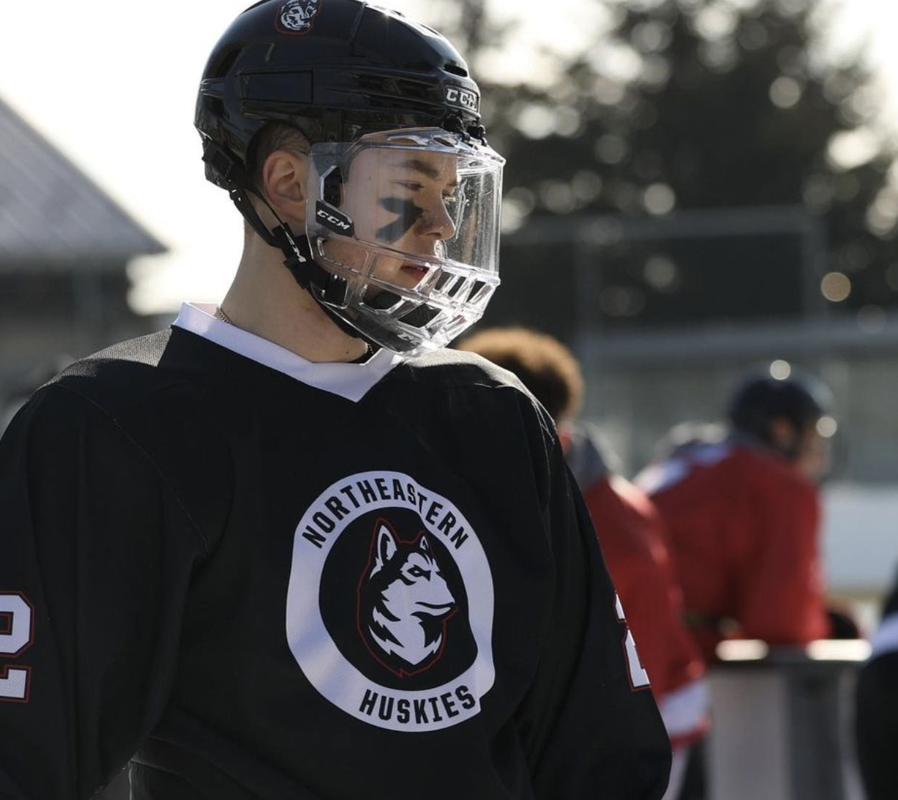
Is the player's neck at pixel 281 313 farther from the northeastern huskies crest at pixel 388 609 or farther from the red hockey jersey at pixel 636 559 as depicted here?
the red hockey jersey at pixel 636 559

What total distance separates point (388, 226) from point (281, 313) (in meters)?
0.17

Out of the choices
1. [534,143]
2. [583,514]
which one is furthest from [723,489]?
[534,143]

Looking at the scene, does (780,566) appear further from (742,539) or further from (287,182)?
(287,182)

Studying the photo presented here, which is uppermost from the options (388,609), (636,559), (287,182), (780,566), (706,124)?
(706,124)

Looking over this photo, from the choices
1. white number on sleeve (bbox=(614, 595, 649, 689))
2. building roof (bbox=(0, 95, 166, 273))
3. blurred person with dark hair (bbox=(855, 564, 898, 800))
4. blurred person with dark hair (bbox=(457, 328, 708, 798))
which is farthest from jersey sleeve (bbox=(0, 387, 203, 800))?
building roof (bbox=(0, 95, 166, 273))

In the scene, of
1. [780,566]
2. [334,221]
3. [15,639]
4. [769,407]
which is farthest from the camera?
[769,407]

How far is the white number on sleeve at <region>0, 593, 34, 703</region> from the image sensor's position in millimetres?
1775

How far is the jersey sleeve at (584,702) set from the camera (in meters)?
2.12

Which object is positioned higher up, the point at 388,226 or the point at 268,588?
the point at 388,226

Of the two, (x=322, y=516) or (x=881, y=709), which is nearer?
(x=322, y=516)

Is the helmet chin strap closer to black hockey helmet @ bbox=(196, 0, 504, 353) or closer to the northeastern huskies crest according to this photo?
black hockey helmet @ bbox=(196, 0, 504, 353)

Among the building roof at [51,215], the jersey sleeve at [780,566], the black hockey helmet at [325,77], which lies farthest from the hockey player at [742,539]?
the building roof at [51,215]

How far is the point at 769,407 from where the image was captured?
224 inches

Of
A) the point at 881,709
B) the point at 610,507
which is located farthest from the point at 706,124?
the point at 610,507
